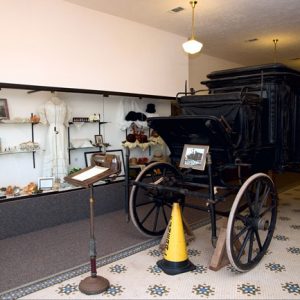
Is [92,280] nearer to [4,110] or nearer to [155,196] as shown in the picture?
[155,196]

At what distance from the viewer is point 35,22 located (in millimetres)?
4051

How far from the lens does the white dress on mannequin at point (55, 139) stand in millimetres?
4492

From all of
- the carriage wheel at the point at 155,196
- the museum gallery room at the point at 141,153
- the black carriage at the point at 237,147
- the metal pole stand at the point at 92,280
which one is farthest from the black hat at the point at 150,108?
the metal pole stand at the point at 92,280

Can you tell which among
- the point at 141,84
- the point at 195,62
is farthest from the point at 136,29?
the point at 195,62

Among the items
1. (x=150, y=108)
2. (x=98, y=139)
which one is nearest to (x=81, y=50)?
(x=98, y=139)

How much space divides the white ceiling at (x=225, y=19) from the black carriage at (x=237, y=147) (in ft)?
4.47

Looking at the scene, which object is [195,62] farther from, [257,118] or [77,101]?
[257,118]

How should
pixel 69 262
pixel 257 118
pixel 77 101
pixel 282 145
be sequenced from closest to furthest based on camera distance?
pixel 69 262 → pixel 257 118 → pixel 282 145 → pixel 77 101

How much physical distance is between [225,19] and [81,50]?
8.16ft

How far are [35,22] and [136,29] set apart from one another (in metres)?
1.82

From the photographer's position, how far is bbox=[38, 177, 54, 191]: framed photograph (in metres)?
4.34

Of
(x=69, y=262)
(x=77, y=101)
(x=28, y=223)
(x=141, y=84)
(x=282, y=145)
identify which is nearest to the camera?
(x=69, y=262)

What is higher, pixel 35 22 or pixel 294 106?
pixel 35 22

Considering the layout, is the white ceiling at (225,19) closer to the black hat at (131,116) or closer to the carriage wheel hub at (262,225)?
the black hat at (131,116)
